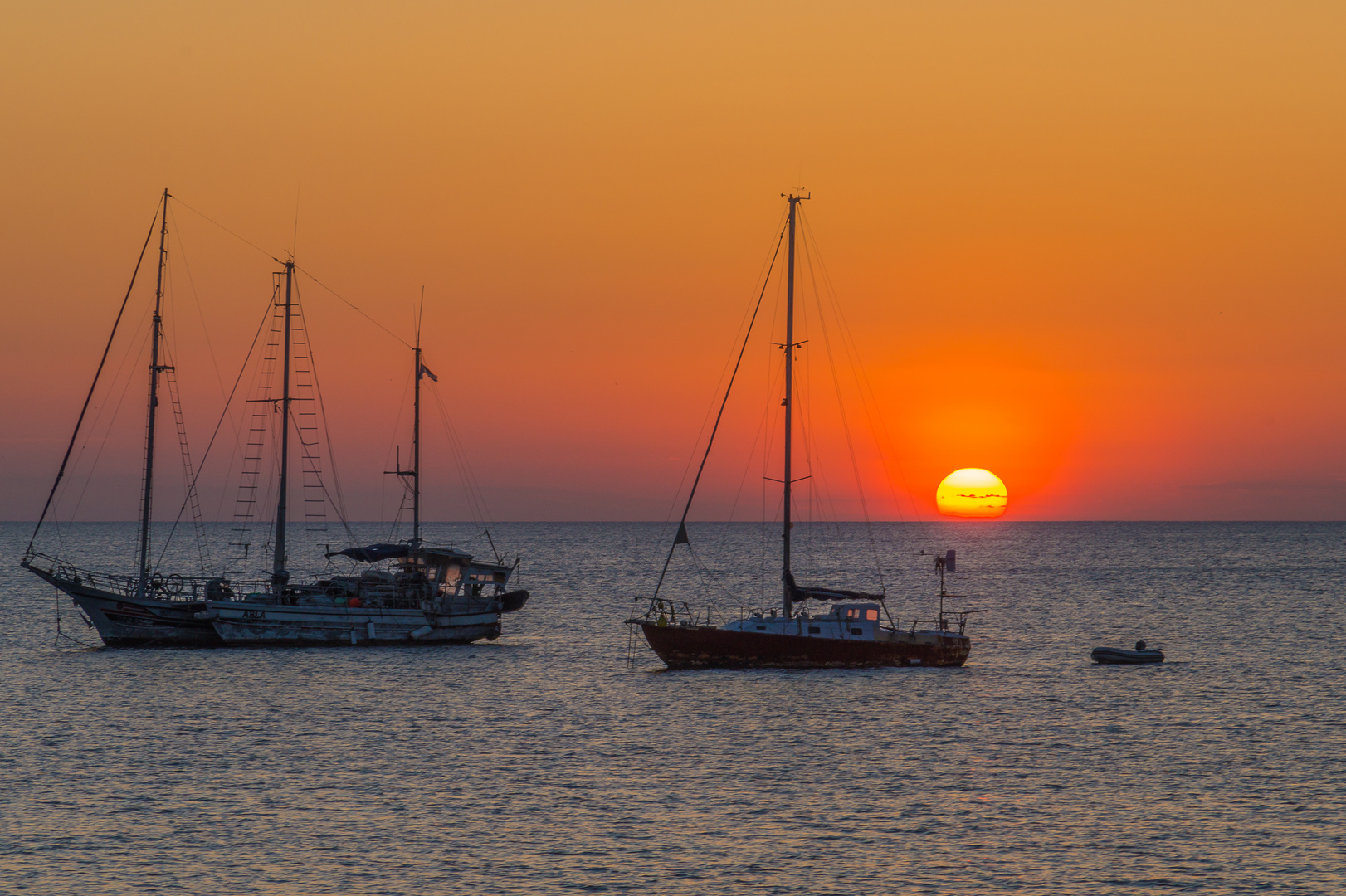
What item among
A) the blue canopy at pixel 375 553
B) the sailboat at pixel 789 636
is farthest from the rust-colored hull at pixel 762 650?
the blue canopy at pixel 375 553

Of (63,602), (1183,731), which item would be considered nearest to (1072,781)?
(1183,731)

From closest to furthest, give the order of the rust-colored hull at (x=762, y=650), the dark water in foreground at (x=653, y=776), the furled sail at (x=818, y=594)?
the dark water in foreground at (x=653, y=776), the furled sail at (x=818, y=594), the rust-colored hull at (x=762, y=650)

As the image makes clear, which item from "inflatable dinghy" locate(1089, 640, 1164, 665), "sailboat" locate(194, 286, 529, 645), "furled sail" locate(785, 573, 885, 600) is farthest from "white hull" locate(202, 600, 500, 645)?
"inflatable dinghy" locate(1089, 640, 1164, 665)

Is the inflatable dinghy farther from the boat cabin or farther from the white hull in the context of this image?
the white hull

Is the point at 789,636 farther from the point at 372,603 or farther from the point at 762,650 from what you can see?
the point at 372,603

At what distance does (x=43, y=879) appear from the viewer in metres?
31.9

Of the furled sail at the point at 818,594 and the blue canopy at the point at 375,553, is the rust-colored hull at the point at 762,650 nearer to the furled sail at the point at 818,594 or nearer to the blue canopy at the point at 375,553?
the furled sail at the point at 818,594

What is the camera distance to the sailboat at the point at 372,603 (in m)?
77.7

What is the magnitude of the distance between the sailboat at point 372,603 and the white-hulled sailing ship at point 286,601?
5 centimetres

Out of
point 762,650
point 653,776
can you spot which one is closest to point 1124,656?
point 762,650

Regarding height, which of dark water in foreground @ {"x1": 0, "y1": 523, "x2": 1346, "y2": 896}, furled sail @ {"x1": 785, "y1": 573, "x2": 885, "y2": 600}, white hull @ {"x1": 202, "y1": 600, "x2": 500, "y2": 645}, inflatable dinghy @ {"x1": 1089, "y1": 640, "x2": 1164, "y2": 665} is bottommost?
dark water in foreground @ {"x1": 0, "y1": 523, "x2": 1346, "y2": 896}

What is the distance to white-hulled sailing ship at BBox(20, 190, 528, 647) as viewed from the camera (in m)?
76.6

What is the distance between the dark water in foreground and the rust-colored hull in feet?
2.44

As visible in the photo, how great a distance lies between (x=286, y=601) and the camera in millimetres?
78375
